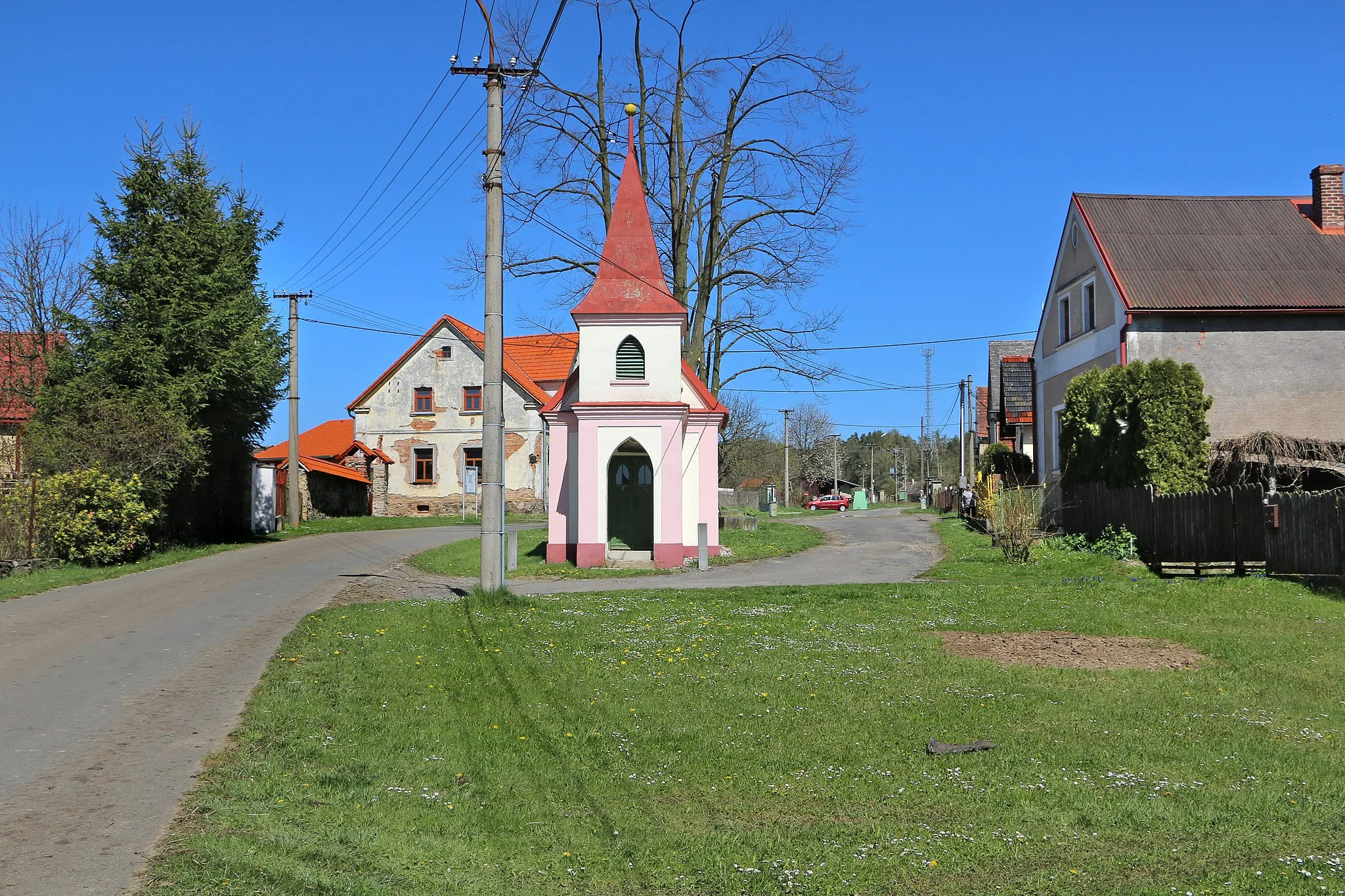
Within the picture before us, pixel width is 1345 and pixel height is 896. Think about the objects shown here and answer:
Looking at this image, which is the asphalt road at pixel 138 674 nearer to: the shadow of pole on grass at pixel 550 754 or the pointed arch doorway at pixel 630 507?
the shadow of pole on grass at pixel 550 754

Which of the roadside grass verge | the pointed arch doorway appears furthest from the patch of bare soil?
the roadside grass verge

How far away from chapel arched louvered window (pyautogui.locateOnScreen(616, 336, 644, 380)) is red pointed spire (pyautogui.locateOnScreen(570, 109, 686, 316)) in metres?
0.75

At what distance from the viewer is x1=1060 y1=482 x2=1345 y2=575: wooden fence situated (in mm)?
16766

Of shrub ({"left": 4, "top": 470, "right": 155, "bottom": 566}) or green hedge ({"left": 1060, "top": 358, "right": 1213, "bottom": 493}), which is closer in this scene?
green hedge ({"left": 1060, "top": 358, "right": 1213, "bottom": 493})

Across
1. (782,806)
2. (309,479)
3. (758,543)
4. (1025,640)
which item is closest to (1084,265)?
(758,543)

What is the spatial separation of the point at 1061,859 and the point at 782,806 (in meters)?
1.65

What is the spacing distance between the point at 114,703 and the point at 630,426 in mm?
15053

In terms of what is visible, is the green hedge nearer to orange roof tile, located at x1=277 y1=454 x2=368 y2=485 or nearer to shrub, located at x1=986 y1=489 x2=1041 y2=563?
shrub, located at x1=986 y1=489 x2=1041 y2=563

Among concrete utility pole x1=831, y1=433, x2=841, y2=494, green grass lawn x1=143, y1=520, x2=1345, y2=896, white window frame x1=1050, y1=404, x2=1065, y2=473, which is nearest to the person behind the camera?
green grass lawn x1=143, y1=520, x2=1345, y2=896

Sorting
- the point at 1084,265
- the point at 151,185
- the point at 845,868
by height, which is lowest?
the point at 845,868

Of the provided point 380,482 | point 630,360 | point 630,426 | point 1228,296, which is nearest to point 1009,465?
point 1228,296

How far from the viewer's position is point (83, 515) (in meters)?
21.9

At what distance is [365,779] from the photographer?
7.03 metres

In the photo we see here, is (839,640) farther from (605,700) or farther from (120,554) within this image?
(120,554)
